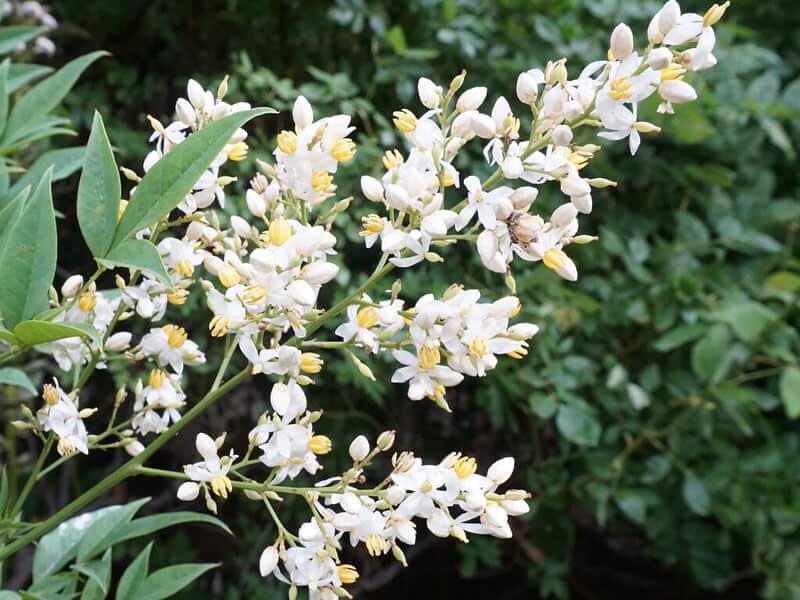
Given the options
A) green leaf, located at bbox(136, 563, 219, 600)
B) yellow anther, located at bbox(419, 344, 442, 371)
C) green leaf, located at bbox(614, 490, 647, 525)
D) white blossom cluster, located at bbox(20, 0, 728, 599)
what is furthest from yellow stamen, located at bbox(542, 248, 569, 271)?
green leaf, located at bbox(614, 490, 647, 525)

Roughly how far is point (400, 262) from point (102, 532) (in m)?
0.46

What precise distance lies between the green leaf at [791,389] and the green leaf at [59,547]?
113 cm

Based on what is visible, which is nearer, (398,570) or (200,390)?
(200,390)

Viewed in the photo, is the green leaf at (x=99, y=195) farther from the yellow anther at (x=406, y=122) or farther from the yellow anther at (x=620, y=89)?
the yellow anther at (x=620, y=89)

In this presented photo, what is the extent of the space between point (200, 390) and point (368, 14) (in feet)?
2.59

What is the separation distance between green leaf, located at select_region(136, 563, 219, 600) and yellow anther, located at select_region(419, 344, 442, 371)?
32 cm

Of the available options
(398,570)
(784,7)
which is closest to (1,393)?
(398,570)

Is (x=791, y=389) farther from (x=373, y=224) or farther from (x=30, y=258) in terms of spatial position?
(x=30, y=258)

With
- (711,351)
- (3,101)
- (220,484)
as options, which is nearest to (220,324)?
(220,484)

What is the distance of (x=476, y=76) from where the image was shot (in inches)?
68.1

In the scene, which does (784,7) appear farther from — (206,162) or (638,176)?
(206,162)

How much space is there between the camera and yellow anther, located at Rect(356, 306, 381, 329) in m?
0.70

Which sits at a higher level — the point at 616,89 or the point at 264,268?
the point at 616,89

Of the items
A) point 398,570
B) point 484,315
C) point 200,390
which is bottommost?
point 398,570
